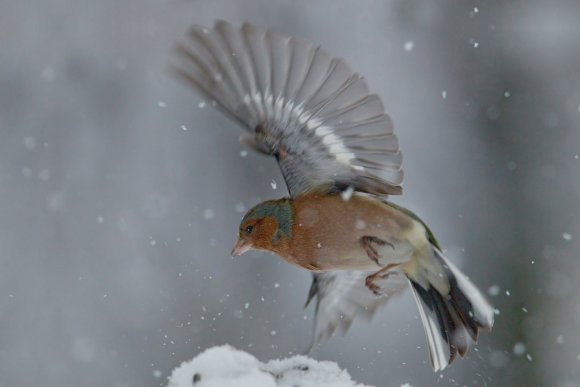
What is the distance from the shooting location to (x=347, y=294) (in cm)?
368

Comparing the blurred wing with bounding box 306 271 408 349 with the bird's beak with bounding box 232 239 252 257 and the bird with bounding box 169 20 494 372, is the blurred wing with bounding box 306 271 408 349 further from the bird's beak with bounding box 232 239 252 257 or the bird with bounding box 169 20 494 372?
the bird's beak with bounding box 232 239 252 257

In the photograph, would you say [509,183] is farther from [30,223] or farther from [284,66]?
[30,223]

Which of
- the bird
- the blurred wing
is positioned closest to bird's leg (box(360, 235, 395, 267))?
the bird

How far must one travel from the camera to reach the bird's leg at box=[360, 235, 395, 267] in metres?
3.52

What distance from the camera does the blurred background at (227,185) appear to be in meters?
5.22

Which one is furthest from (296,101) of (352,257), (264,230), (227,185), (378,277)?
(227,185)

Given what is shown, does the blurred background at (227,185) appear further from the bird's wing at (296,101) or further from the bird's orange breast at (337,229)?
the bird's wing at (296,101)

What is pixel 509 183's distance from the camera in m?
5.77

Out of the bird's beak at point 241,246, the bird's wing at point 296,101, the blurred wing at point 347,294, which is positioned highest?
the bird's wing at point 296,101

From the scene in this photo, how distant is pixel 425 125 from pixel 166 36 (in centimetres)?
201

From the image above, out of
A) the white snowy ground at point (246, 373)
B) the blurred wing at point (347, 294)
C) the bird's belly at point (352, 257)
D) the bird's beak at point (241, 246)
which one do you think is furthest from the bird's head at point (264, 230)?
the white snowy ground at point (246, 373)

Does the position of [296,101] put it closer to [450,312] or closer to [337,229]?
[337,229]

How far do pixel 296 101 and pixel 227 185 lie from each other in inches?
116

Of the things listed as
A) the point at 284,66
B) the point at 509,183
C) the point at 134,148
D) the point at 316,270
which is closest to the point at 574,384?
the point at 509,183
